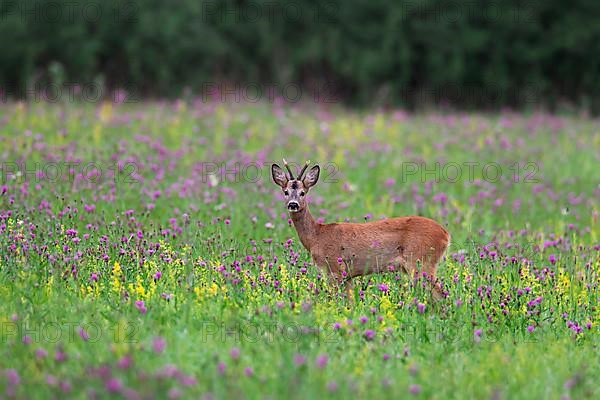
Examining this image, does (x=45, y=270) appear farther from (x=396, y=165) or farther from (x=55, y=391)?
(x=396, y=165)

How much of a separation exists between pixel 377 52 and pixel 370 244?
18.2m

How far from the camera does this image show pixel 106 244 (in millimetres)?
7562

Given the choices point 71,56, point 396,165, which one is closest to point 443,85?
point 71,56

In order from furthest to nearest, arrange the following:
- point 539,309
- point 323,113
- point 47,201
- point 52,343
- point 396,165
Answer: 1. point 323,113
2. point 396,165
3. point 47,201
4. point 539,309
5. point 52,343

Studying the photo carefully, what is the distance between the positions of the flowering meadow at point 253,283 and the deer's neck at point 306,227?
171 mm

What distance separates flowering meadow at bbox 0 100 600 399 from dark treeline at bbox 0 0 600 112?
9692 millimetres

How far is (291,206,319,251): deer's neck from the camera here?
26.0 ft

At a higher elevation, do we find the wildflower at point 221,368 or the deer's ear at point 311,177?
the deer's ear at point 311,177

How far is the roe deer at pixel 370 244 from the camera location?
7578 mm

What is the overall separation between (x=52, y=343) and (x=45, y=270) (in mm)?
1458
